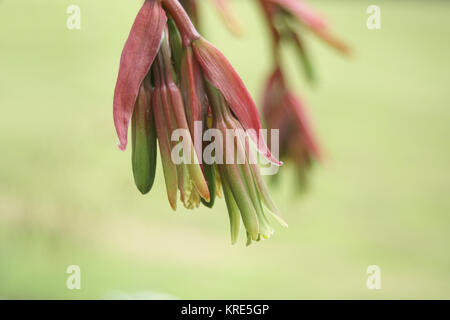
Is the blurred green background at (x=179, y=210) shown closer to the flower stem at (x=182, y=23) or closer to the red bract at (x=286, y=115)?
the red bract at (x=286, y=115)

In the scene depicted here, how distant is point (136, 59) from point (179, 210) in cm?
71

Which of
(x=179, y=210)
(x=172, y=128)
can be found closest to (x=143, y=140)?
(x=172, y=128)

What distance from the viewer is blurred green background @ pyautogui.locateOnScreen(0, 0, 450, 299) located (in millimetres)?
660

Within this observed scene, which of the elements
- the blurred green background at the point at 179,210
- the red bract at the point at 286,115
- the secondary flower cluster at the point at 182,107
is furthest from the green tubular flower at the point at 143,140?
the red bract at the point at 286,115

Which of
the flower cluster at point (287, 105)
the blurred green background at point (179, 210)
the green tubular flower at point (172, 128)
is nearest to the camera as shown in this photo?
the green tubular flower at point (172, 128)

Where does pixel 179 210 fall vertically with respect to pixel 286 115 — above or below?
below

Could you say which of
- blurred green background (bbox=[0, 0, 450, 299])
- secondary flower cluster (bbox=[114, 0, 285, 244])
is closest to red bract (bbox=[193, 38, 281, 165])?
secondary flower cluster (bbox=[114, 0, 285, 244])

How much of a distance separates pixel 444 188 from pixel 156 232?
573mm

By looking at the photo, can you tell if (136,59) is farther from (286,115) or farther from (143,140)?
(286,115)

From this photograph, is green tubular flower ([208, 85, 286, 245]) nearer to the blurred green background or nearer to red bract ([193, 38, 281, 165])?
red bract ([193, 38, 281, 165])

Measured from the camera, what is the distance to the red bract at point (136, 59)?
0.26m

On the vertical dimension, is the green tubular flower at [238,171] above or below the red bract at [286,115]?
below

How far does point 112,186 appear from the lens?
93 cm

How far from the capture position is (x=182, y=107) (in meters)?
0.26
